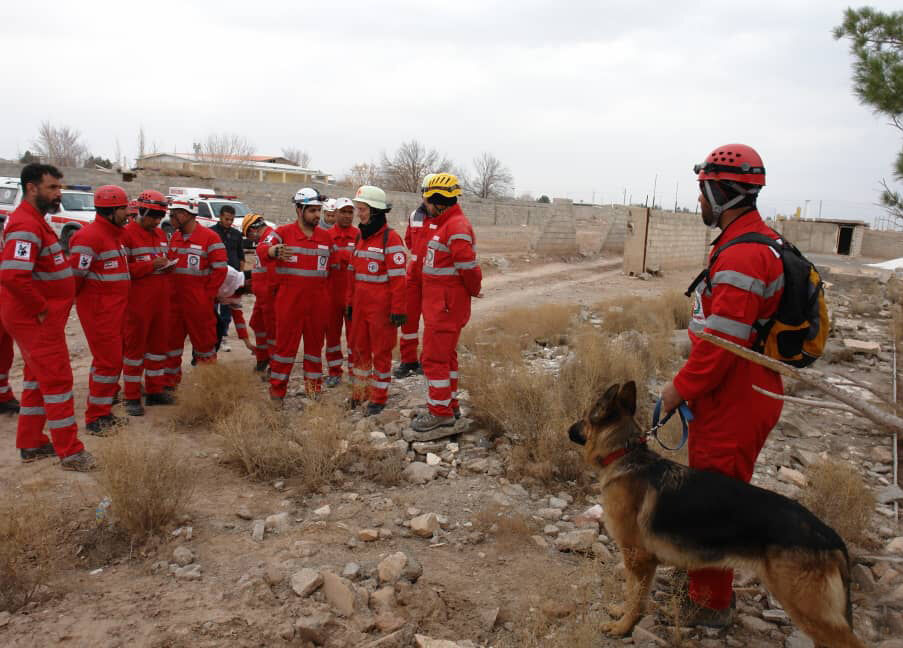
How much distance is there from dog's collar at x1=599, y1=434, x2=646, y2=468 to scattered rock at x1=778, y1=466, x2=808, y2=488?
10.0ft

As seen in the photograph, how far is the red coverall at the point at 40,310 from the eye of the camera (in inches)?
188

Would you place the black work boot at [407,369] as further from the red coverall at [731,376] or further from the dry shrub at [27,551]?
the red coverall at [731,376]

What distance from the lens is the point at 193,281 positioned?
718 centimetres

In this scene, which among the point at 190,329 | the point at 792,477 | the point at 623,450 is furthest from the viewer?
the point at 190,329

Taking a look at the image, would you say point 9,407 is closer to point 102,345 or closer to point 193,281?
point 102,345

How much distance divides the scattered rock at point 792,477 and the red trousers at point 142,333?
6222 millimetres

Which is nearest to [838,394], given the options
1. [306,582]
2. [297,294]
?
[306,582]

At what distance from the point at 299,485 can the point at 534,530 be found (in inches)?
71.2

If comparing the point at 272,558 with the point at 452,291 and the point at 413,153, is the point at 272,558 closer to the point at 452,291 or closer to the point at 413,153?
the point at 452,291

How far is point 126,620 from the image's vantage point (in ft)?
10.4

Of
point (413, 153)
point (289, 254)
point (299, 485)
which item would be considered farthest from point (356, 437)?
A: point (413, 153)

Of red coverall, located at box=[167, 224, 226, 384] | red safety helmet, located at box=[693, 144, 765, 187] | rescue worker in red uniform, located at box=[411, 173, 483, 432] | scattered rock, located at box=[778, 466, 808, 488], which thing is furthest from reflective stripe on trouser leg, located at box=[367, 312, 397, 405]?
red safety helmet, located at box=[693, 144, 765, 187]

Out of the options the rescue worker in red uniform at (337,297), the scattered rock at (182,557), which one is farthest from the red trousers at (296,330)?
the scattered rock at (182,557)

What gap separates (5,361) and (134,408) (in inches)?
52.0
